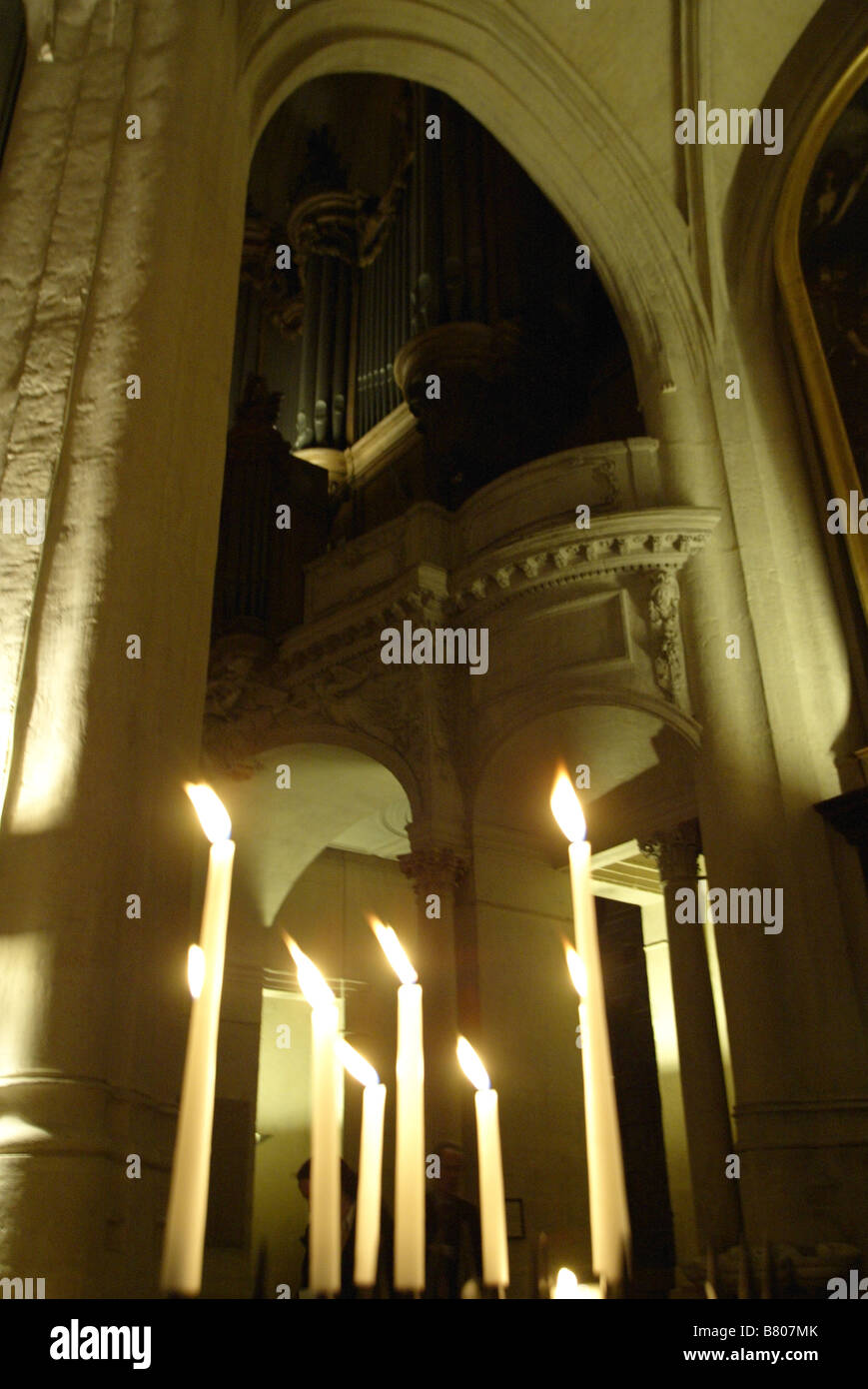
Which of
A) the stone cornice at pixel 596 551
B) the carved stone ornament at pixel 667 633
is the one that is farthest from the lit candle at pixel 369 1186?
the stone cornice at pixel 596 551

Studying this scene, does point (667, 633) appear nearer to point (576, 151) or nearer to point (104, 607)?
point (576, 151)

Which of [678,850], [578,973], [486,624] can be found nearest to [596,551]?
[486,624]

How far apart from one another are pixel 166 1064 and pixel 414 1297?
5.97 ft

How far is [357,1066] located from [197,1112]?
0.31 m

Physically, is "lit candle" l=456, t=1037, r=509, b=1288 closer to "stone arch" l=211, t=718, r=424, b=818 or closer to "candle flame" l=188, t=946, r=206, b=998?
"candle flame" l=188, t=946, r=206, b=998

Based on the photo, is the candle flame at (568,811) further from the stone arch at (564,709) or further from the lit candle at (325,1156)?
the stone arch at (564,709)

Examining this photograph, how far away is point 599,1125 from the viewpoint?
869mm

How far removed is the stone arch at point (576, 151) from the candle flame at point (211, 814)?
8253 millimetres

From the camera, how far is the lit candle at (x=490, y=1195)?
3.24 feet
